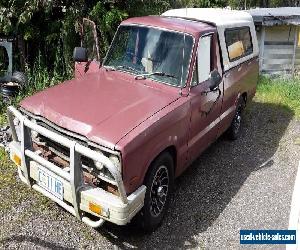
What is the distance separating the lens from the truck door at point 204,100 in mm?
4898

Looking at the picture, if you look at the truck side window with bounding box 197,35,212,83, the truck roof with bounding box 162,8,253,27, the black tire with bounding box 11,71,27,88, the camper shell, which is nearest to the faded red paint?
the truck side window with bounding box 197,35,212,83

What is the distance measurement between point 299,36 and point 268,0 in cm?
2562

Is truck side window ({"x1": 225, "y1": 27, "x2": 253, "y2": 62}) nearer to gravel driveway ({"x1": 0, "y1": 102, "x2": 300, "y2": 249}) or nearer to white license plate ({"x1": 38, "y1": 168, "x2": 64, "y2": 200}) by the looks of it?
gravel driveway ({"x1": 0, "y1": 102, "x2": 300, "y2": 249})

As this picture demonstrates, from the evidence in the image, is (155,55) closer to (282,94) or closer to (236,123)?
(236,123)

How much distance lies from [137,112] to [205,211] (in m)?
1.67

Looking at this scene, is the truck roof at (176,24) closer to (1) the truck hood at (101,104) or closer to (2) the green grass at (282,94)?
(1) the truck hood at (101,104)

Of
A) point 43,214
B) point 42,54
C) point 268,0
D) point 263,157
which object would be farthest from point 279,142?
point 268,0

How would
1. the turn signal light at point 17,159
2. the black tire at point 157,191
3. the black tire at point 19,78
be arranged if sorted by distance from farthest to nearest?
the black tire at point 19,78 → the turn signal light at point 17,159 → the black tire at point 157,191

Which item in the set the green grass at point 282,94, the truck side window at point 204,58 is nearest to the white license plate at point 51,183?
the truck side window at point 204,58

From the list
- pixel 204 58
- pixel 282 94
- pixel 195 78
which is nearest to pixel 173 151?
pixel 195 78

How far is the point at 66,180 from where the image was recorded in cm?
380

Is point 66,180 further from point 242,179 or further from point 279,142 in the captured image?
point 279,142

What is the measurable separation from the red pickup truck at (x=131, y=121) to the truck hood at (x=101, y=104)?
0.03 ft

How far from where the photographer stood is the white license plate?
390 centimetres
